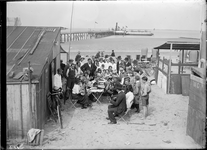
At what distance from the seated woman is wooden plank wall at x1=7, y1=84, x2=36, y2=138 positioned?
2.98 meters

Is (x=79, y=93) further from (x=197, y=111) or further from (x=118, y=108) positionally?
(x=197, y=111)

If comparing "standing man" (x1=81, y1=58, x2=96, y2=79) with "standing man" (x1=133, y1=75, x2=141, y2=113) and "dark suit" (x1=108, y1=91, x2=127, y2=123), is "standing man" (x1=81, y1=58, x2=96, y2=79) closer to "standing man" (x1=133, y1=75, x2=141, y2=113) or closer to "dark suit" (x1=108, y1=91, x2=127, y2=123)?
"standing man" (x1=133, y1=75, x2=141, y2=113)

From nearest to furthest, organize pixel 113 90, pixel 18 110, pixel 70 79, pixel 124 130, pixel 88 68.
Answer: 1. pixel 18 110
2. pixel 124 130
3. pixel 113 90
4. pixel 70 79
5. pixel 88 68

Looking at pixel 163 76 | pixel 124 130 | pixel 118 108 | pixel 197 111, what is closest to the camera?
pixel 197 111

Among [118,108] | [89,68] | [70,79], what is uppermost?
[89,68]

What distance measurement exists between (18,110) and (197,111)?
15.2 feet

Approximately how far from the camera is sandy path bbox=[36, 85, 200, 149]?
7156mm

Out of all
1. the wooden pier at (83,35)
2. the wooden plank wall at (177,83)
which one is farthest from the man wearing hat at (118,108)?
the wooden pier at (83,35)

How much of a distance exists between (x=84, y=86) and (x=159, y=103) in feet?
10.4

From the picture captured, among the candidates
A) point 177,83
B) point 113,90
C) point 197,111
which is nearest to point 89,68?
point 113,90

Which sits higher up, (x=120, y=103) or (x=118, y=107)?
(x=120, y=103)

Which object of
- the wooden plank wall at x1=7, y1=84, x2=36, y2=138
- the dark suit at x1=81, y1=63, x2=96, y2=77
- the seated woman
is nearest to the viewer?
the wooden plank wall at x1=7, y1=84, x2=36, y2=138

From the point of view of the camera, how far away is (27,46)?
369 inches

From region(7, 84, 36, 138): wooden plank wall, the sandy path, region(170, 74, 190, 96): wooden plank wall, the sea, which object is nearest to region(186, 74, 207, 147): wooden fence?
the sandy path
